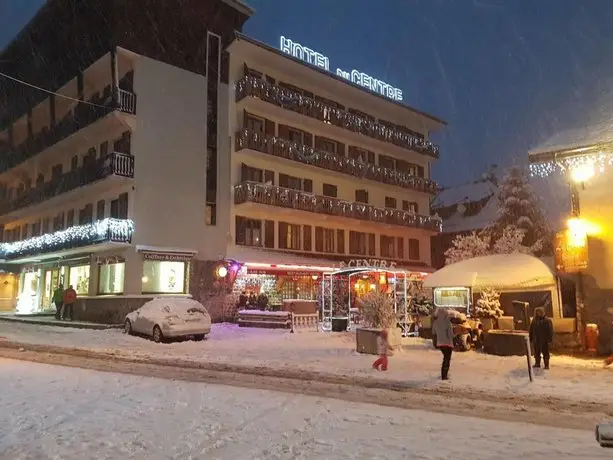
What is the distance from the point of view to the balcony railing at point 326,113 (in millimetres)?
32125

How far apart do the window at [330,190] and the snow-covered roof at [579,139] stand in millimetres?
19961

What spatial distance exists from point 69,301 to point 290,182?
580 inches

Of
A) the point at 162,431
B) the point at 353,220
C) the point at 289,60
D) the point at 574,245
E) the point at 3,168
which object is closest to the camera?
the point at 162,431

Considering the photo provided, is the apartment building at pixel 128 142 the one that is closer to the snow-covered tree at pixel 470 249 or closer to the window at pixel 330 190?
the window at pixel 330 190

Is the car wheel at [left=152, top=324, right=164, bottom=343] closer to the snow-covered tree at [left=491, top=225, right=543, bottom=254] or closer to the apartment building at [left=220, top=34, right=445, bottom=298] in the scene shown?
the apartment building at [left=220, top=34, right=445, bottom=298]

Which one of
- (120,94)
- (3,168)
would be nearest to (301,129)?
(120,94)

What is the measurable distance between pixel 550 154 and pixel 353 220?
2057 cm

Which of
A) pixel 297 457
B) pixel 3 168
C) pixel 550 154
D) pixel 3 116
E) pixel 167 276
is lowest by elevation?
pixel 297 457

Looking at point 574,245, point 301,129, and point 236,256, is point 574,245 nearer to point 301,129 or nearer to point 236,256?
point 236,256

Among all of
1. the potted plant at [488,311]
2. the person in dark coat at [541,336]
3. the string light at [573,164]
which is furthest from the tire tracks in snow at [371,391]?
the string light at [573,164]

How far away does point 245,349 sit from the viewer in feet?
59.0

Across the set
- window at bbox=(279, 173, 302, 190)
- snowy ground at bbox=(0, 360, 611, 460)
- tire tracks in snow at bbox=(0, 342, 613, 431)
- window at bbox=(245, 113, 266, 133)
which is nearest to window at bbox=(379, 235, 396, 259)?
window at bbox=(279, 173, 302, 190)

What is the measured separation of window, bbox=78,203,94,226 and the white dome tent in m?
20.6

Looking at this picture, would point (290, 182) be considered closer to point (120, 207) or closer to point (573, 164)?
point (120, 207)
